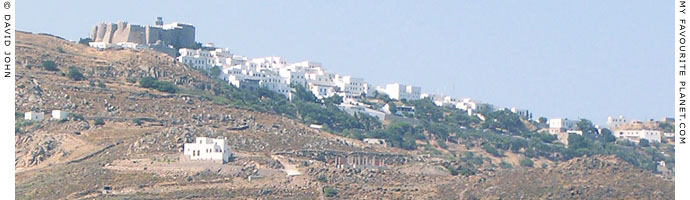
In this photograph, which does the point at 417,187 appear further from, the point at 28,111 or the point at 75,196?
the point at 28,111

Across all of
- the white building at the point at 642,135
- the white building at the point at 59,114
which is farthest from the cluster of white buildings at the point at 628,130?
the white building at the point at 59,114

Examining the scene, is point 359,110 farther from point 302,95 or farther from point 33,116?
point 33,116

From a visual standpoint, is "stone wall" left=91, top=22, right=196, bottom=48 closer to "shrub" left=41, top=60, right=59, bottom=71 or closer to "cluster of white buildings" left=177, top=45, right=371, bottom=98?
"cluster of white buildings" left=177, top=45, right=371, bottom=98

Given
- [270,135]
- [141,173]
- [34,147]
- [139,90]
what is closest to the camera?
[141,173]

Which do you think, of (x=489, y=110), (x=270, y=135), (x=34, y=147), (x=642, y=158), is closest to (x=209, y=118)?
(x=270, y=135)

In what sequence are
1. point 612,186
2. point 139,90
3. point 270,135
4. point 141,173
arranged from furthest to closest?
1. point 139,90
2. point 270,135
3. point 141,173
4. point 612,186

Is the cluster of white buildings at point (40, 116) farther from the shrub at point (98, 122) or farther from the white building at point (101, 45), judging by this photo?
the white building at point (101, 45)

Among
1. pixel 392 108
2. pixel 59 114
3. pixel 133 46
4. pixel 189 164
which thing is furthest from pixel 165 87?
pixel 392 108
